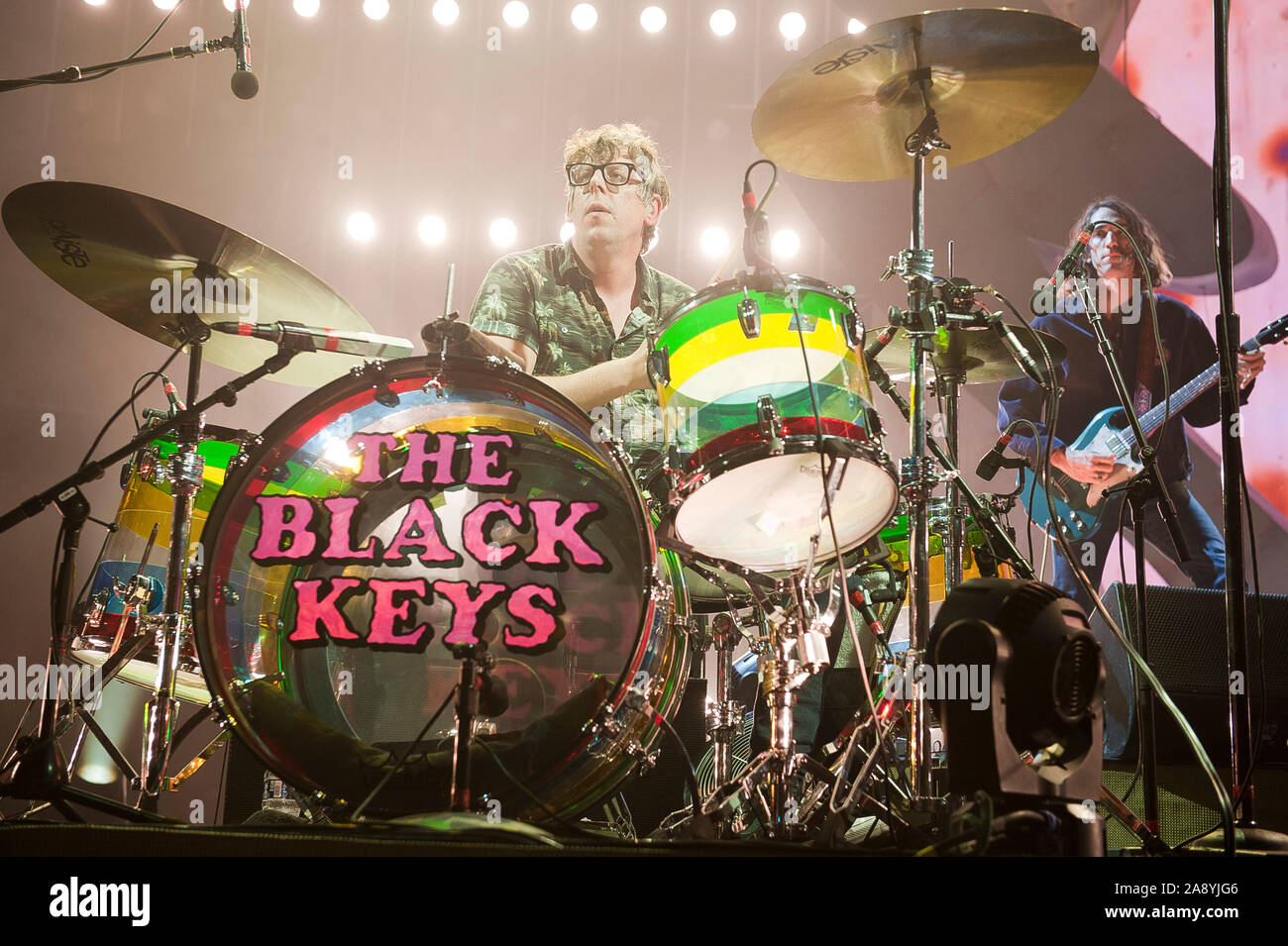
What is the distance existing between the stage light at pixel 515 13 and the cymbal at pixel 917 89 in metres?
2.20

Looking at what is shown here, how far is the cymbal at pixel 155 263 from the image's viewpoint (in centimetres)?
237

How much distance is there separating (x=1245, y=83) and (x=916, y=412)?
12.0 feet

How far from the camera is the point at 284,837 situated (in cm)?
Answer: 123

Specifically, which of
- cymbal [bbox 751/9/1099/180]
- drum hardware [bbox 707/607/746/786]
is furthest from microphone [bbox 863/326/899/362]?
drum hardware [bbox 707/607/746/786]

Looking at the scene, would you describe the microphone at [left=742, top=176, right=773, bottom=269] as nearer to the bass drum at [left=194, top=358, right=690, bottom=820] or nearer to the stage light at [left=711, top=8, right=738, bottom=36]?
the bass drum at [left=194, top=358, right=690, bottom=820]

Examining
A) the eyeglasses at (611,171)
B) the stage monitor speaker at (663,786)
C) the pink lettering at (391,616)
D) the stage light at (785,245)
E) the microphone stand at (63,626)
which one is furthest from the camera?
the stage light at (785,245)

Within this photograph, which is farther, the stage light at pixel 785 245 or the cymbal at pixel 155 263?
the stage light at pixel 785 245

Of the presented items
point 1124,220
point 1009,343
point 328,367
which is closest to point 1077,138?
point 1124,220

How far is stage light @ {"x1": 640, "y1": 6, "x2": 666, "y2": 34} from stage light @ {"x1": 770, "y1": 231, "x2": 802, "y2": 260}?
1147 mm

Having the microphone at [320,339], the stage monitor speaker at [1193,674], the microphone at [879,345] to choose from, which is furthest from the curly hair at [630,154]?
the stage monitor speaker at [1193,674]

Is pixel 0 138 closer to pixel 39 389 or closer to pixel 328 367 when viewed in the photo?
pixel 39 389

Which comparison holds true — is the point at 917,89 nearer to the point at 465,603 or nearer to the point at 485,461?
the point at 485,461

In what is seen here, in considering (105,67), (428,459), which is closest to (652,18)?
(105,67)

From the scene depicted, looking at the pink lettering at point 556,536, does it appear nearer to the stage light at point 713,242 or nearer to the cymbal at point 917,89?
the cymbal at point 917,89
